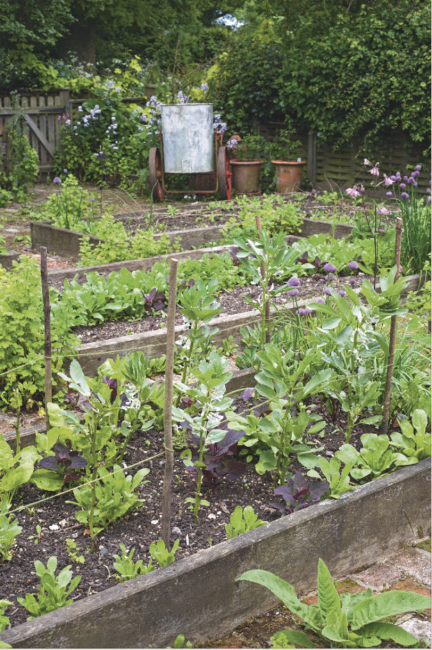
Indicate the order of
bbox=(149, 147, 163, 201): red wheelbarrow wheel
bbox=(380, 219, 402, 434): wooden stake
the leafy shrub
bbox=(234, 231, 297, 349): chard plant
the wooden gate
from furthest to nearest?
the wooden gate → bbox=(149, 147, 163, 201): red wheelbarrow wheel → the leafy shrub → bbox=(234, 231, 297, 349): chard plant → bbox=(380, 219, 402, 434): wooden stake

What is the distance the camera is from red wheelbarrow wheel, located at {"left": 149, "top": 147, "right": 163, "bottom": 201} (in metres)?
10.0

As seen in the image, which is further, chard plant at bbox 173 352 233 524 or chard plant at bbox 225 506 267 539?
chard plant at bbox 173 352 233 524

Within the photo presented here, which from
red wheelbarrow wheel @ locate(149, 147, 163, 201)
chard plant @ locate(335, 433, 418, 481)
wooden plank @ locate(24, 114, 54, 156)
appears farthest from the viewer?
wooden plank @ locate(24, 114, 54, 156)

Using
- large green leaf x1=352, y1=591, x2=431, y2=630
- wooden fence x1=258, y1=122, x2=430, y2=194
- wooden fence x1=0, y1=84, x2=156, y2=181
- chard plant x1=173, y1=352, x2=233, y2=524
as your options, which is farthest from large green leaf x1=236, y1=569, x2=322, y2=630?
wooden fence x1=0, y1=84, x2=156, y2=181

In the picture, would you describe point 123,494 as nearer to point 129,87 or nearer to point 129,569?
point 129,569

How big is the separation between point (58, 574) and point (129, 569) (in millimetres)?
250

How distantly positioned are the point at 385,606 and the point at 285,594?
12.0 inches

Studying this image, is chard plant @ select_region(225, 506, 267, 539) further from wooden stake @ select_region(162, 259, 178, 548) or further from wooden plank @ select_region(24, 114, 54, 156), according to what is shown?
wooden plank @ select_region(24, 114, 54, 156)

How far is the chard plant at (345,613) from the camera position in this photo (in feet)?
6.86

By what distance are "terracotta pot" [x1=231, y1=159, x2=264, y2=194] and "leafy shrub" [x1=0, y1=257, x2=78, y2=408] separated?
7512mm

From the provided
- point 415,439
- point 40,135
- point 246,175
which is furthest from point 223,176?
point 415,439

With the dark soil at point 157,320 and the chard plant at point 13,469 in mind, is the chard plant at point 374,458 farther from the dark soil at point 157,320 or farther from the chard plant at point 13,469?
the dark soil at point 157,320

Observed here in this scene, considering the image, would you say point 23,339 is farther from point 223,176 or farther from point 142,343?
point 223,176

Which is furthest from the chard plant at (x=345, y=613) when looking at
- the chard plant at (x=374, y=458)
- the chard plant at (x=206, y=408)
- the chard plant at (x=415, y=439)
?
the chard plant at (x=415, y=439)
